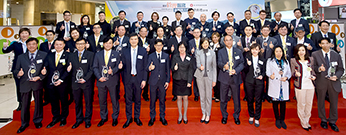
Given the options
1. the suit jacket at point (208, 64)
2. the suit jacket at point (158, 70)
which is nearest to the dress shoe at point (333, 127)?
the suit jacket at point (208, 64)

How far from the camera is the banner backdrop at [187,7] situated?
8.03m

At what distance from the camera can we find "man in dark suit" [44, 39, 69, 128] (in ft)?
10.5

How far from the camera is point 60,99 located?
3361mm

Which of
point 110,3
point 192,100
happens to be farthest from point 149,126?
point 110,3

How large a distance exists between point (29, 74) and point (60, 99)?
2.23 ft

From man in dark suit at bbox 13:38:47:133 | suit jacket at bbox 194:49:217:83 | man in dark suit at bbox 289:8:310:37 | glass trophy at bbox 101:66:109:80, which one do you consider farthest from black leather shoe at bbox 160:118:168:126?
man in dark suit at bbox 289:8:310:37

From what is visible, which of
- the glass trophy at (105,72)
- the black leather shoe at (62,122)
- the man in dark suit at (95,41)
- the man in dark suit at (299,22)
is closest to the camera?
the glass trophy at (105,72)

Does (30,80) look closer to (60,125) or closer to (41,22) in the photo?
(60,125)

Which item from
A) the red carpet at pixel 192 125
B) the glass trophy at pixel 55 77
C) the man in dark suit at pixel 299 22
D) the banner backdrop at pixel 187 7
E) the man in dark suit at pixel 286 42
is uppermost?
the banner backdrop at pixel 187 7

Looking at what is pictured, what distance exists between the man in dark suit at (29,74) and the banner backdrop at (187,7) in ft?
18.0

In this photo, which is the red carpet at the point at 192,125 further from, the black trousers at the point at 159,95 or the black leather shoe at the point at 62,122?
the black trousers at the point at 159,95

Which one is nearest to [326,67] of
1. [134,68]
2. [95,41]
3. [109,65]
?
[134,68]

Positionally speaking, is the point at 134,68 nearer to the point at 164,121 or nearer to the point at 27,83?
the point at 164,121

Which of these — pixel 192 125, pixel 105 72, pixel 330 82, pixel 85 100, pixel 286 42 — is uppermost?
pixel 286 42
